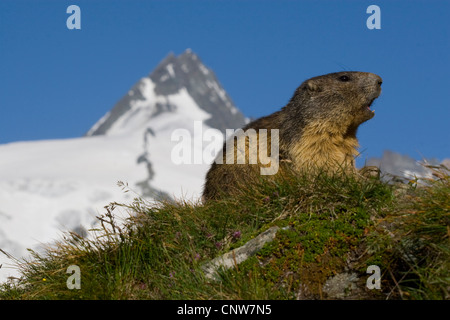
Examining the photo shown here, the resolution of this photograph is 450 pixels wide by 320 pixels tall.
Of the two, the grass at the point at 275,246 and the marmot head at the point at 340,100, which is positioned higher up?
the marmot head at the point at 340,100

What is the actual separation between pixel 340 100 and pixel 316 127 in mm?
769

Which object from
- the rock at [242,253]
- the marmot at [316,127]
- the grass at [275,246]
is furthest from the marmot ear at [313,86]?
the rock at [242,253]

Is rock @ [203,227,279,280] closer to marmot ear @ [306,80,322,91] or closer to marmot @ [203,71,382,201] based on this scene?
marmot @ [203,71,382,201]

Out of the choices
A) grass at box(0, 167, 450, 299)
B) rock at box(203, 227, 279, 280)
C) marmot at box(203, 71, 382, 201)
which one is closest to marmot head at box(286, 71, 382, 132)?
marmot at box(203, 71, 382, 201)

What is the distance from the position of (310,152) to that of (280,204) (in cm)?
301

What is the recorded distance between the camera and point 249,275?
8.09 m

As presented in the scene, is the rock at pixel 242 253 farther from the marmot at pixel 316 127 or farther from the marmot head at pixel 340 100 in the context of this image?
the marmot head at pixel 340 100

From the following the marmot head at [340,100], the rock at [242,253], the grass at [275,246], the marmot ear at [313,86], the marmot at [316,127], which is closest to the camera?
the grass at [275,246]

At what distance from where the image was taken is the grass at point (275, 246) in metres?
7.71

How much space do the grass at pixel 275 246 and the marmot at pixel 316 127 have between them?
206cm

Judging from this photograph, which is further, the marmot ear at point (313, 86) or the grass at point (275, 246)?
the marmot ear at point (313, 86)

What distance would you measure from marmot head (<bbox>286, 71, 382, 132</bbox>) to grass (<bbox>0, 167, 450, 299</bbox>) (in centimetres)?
299

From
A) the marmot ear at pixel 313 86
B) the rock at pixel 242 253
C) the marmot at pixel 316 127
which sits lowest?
the rock at pixel 242 253
